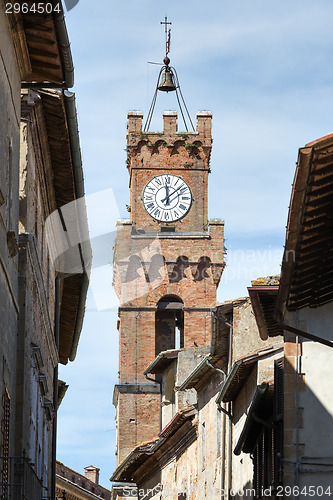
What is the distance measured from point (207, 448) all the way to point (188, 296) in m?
30.3

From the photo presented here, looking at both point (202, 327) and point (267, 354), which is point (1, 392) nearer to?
point (267, 354)

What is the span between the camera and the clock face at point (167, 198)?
61.7 meters

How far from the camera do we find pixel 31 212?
17.7 meters

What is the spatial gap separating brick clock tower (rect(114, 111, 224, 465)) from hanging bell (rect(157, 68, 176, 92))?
127 cm

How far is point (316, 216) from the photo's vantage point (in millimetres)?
15445

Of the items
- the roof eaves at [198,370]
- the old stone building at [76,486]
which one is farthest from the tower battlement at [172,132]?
the roof eaves at [198,370]

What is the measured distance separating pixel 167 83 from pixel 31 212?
1749 inches

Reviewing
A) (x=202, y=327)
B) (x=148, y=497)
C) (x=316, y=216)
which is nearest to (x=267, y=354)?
(x=316, y=216)

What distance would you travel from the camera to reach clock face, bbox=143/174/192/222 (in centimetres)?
6169

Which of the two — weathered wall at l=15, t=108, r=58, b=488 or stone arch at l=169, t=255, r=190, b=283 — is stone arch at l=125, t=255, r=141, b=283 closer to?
stone arch at l=169, t=255, r=190, b=283

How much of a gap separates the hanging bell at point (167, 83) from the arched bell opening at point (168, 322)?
968cm

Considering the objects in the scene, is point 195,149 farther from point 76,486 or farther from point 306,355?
point 306,355

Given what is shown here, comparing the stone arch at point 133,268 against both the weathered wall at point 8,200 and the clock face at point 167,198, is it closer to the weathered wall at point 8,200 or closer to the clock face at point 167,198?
the clock face at point 167,198

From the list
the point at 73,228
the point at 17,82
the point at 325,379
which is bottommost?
the point at 325,379
